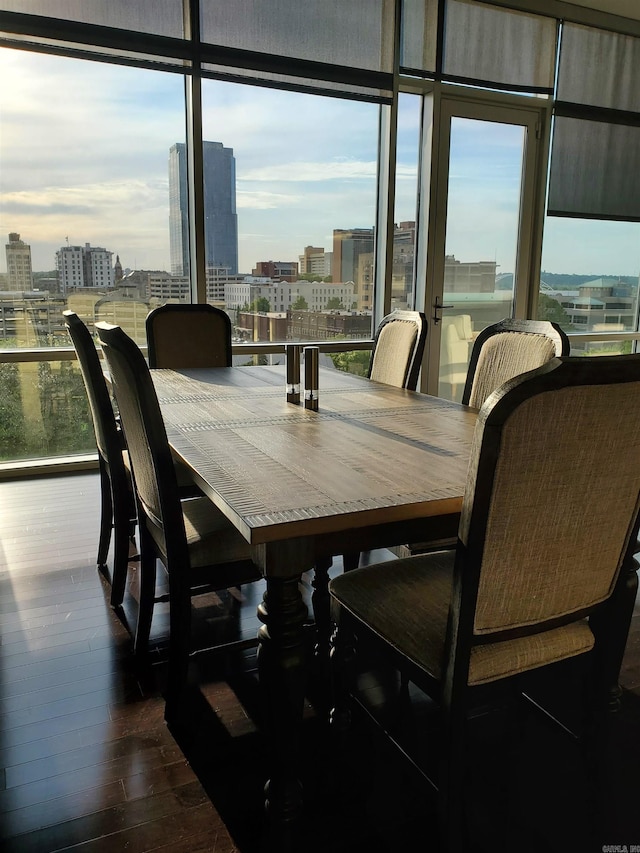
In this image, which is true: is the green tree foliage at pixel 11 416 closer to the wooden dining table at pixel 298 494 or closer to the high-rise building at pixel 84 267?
the high-rise building at pixel 84 267

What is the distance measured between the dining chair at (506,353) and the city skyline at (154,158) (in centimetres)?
226

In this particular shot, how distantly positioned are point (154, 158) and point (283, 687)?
3590 mm

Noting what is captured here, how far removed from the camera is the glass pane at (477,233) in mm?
4863

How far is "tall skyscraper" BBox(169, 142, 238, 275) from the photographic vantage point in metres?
4.11

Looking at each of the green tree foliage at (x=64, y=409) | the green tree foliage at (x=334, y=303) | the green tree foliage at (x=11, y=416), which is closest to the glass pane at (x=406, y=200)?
the green tree foliage at (x=334, y=303)

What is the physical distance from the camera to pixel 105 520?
8.80 feet

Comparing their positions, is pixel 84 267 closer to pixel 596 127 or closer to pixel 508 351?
pixel 508 351

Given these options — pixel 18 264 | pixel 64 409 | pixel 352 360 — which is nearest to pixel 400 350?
pixel 352 360

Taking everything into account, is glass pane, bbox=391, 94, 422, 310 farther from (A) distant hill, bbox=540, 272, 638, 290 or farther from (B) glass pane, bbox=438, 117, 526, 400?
(A) distant hill, bbox=540, 272, 638, 290

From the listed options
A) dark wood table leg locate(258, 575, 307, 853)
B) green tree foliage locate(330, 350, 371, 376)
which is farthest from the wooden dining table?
green tree foliage locate(330, 350, 371, 376)

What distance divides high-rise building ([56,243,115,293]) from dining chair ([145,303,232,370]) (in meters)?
0.74

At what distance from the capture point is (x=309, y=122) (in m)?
4.36

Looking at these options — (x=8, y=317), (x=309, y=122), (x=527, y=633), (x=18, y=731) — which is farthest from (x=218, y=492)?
(x=309, y=122)

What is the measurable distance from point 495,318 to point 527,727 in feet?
12.8
